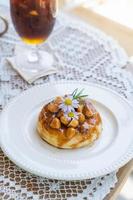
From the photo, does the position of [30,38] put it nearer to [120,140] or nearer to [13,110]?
[13,110]

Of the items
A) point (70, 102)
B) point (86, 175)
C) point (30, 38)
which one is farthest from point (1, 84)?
point (86, 175)

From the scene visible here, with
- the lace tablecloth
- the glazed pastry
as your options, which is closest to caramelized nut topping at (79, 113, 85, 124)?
the glazed pastry

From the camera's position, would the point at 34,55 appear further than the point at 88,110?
Yes

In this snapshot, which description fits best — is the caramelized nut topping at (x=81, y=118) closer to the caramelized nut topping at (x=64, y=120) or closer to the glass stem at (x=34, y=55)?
the caramelized nut topping at (x=64, y=120)

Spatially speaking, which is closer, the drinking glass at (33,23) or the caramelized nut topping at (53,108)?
the caramelized nut topping at (53,108)

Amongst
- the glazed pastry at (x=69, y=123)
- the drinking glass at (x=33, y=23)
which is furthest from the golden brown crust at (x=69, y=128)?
the drinking glass at (x=33, y=23)

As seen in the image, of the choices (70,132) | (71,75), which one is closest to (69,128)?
(70,132)

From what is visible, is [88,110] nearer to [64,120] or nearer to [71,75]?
[64,120]

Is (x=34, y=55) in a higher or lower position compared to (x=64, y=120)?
higher
